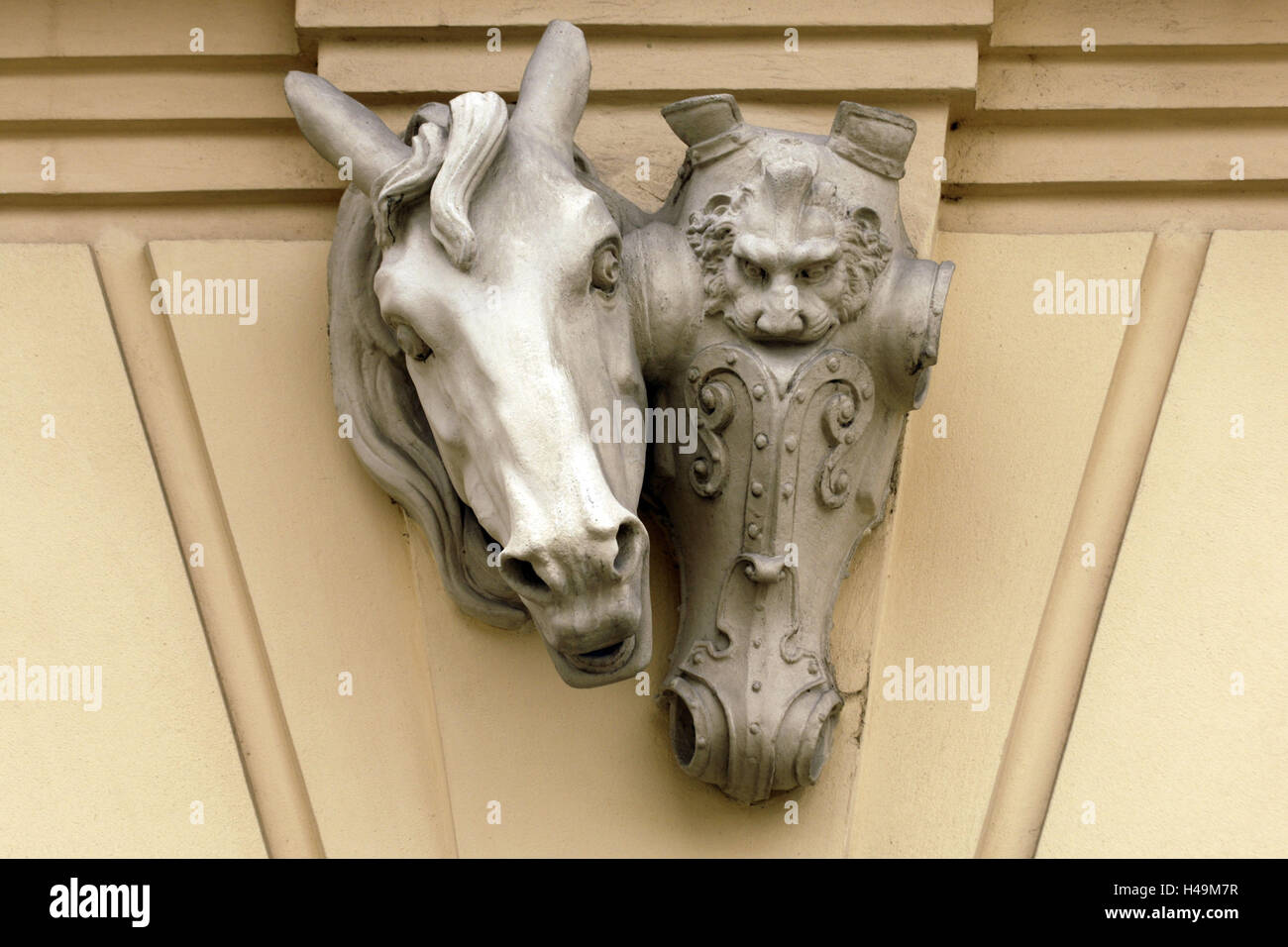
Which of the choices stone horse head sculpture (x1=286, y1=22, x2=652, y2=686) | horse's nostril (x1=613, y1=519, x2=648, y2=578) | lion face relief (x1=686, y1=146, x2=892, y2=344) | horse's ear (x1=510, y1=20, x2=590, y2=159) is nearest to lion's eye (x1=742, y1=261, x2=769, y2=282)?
lion face relief (x1=686, y1=146, x2=892, y2=344)

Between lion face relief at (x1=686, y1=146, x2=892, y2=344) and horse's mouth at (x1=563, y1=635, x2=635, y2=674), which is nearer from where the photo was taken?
horse's mouth at (x1=563, y1=635, x2=635, y2=674)

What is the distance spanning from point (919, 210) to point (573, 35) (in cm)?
62

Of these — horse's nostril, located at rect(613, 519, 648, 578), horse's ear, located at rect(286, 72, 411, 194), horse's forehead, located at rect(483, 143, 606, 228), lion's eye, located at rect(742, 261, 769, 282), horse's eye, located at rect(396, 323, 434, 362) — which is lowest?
horse's nostril, located at rect(613, 519, 648, 578)

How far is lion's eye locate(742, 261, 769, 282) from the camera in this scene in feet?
8.80

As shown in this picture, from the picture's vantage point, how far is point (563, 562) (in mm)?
2371

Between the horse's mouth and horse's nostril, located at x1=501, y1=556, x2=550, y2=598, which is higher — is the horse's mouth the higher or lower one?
the lower one

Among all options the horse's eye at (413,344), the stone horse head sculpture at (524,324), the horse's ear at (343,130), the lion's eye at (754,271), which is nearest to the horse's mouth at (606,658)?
the stone horse head sculpture at (524,324)

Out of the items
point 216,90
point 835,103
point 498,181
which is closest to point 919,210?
point 835,103

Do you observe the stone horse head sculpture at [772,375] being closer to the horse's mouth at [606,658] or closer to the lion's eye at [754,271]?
the lion's eye at [754,271]

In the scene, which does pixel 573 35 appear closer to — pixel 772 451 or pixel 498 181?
pixel 498 181

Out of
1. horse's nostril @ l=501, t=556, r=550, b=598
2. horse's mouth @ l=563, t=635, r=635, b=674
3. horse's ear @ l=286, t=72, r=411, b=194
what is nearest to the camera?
horse's nostril @ l=501, t=556, r=550, b=598

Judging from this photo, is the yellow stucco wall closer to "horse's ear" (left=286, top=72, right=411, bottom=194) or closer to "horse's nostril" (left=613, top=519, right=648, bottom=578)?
"horse's ear" (left=286, top=72, right=411, bottom=194)

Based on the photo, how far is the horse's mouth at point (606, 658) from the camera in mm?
2516

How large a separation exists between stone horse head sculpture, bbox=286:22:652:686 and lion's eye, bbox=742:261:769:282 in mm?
189
